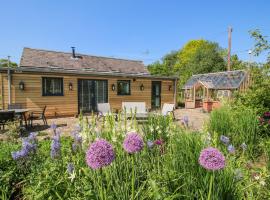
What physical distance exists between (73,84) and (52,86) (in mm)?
1375

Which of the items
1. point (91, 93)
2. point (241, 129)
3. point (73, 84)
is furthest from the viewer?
point (91, 93)

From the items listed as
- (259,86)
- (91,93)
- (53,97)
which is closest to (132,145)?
(259,86)

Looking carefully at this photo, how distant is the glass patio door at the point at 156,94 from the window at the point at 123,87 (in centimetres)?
263

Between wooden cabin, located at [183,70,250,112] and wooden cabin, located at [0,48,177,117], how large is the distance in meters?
2.81

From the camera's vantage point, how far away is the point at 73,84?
1398 cm

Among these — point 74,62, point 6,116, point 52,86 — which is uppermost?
point 74,62

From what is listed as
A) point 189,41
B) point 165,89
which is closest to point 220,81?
point 165,89

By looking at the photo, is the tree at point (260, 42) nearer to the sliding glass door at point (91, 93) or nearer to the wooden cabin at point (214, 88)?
the wooden cabin at point (214, 88)

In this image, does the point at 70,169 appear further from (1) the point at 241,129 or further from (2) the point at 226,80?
(2) the point at 226,80

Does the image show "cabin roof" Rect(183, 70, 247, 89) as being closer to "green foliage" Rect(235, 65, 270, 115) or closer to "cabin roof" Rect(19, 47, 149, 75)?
"cabin roof" Rect(19, 47, 149, 75)

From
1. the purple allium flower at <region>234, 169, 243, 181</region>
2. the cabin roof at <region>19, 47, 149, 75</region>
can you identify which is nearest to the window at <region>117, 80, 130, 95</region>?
the cabin roof at <region>19, 47, 149, 75</region>

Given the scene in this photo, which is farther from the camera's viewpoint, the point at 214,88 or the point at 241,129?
the point at 214,88

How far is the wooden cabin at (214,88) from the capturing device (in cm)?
1705

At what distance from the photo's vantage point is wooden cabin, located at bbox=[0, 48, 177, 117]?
39.8 ft
